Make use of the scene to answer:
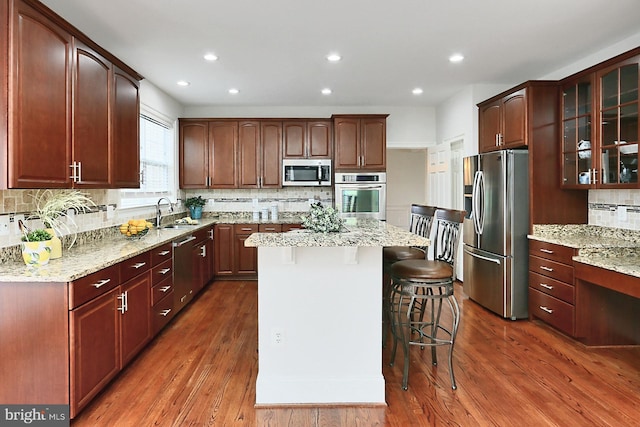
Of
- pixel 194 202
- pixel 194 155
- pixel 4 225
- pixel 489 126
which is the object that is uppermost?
pixel 489 126

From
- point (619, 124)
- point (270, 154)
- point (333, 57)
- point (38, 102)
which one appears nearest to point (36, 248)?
point (38, 102)

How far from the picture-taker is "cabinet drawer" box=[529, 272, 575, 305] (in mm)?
3500

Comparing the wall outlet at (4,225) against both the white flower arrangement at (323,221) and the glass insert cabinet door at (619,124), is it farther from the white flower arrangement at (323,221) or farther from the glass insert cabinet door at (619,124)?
→ the glass insert cabinet door at (619,124)

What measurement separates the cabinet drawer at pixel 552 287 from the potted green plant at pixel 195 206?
14.9ft

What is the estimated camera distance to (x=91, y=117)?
9.56 ft

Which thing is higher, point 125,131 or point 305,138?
point 305,138

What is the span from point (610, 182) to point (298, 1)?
2955 millimetres

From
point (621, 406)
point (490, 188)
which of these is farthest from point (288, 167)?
point (621, 406)

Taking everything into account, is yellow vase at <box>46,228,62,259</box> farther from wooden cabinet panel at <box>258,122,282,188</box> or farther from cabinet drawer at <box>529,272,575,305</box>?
cabinet drawer at <box>529,272,575,305</box>

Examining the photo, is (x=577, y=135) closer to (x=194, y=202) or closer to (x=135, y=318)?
(x=135, y=318)

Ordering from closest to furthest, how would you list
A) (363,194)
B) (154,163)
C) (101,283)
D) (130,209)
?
1. (101,283)
2. (130,209)
3. (154,163)
4. (363,194)

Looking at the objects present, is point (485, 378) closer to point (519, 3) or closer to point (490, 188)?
point (490, 188)

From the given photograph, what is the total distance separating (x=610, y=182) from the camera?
3.42 metres

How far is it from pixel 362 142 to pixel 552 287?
3.22 meters
